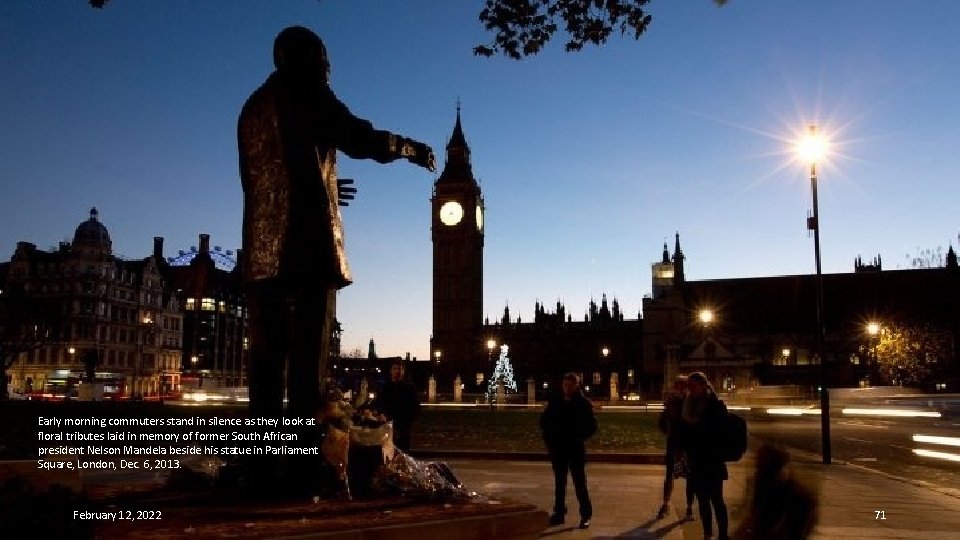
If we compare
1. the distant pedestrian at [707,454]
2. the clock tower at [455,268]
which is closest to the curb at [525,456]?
the distant pedestrian at [707,454]

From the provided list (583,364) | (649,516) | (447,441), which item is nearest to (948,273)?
(583,364)

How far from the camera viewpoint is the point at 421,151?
7.55 meters

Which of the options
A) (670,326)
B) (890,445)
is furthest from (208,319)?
(890,445)

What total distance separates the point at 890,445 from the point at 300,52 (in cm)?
2246

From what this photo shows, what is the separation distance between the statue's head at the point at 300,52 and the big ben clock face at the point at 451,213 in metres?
108

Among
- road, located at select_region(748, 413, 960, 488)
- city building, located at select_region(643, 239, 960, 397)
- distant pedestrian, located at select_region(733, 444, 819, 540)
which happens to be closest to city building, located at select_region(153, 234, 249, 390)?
city building, located at select_region(643, 239, 960, 397)

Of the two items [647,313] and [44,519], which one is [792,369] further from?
[44,519]

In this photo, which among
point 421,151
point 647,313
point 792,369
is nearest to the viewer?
point 421,151

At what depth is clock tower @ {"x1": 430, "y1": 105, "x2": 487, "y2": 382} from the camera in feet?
373

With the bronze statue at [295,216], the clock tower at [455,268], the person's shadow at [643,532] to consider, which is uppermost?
the clock tower at [455,268]

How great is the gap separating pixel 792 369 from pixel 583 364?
106 ft

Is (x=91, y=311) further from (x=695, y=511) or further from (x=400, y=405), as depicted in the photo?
(x=695, y=511)

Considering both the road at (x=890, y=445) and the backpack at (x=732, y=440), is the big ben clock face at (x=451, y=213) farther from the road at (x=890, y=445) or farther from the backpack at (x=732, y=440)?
the backpack at (x=732, y=440)

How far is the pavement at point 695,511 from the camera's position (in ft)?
27.8
